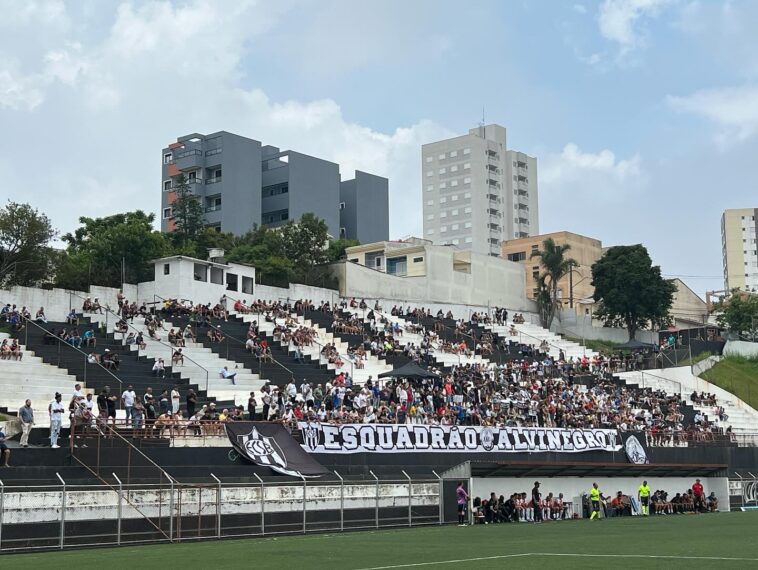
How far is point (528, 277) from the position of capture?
109 meters

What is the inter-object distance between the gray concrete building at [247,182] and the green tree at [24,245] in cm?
4745

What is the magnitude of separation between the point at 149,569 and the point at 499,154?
424ft

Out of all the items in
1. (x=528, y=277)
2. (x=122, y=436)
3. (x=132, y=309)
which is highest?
(x=528, y=277)

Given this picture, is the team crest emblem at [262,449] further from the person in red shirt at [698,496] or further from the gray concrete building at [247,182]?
the gray concrete building at [247,182]

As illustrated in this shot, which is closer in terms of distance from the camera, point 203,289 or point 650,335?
point 203,289

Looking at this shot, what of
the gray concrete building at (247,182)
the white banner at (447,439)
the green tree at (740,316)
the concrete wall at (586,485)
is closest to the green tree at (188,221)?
the gray concrete building at (247,182)

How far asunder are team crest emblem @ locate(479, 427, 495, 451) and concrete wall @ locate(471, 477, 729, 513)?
1.58 metres

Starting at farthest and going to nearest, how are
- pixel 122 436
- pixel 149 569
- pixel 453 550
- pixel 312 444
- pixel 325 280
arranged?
pixel 325 280 < pixel 312 444 < pixel 122 436 < pixel 453 550 < pixel 149 569

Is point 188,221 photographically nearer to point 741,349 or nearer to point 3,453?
point 741,349

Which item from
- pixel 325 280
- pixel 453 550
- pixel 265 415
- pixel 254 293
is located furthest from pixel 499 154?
pixel 453 550

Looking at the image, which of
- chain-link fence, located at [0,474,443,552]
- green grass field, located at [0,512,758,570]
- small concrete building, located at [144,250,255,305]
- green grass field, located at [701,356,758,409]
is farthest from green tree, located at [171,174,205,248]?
green grass field, located at [0,512,758,570]

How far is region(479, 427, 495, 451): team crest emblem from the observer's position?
1592 inches

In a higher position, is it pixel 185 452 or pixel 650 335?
pixel 650 335

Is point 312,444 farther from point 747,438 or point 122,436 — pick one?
point 747,438
